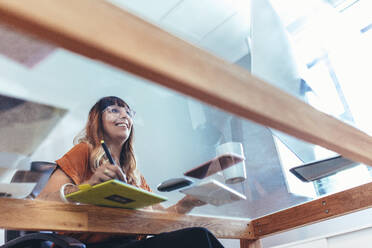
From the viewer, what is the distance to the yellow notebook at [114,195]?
844 millimetres

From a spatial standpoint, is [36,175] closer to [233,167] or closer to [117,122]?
[117,122]

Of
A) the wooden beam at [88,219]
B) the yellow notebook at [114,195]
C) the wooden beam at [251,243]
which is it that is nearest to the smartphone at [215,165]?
the yellow notebook at [114,195]

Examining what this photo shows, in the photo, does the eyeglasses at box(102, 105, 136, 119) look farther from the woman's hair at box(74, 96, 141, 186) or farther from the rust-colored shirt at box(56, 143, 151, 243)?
the rust-colored shirt at box(56, 143, 151, 243)

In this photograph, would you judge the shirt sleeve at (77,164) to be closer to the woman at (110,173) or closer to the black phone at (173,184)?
the woman at (110,173)

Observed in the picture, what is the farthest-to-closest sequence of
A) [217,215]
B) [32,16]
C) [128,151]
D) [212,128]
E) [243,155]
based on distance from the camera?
[217,215]
[128,151]
[243,155]
[212,128]
[32,16]

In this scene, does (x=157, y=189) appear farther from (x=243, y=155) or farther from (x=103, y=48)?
(x=103, y=48)

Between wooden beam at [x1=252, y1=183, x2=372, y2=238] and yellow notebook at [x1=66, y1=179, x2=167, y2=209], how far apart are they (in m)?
0.54

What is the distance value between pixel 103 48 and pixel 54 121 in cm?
26

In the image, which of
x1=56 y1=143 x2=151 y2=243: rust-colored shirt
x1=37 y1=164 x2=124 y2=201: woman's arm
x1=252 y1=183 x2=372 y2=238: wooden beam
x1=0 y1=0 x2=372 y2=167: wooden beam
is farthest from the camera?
x1=252 y1=183 x2=372 y2=238: wooden beam

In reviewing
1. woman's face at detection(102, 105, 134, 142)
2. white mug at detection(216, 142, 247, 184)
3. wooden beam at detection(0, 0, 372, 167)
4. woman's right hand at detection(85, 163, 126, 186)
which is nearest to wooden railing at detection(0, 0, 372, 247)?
wooden beam at detection(0, 0, 372, 167)

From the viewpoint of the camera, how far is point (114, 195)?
2.94 feet

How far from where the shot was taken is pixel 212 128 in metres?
0.77

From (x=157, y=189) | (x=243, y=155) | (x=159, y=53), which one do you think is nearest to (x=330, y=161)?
(x=243, y=155)

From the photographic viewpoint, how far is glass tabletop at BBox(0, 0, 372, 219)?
0.50 meters
